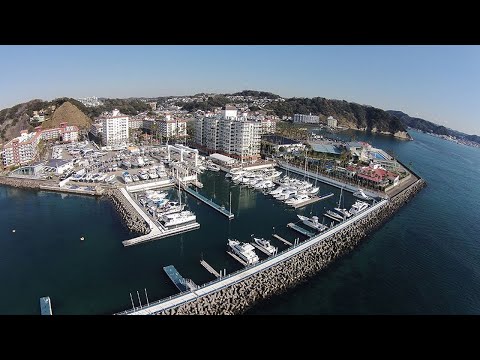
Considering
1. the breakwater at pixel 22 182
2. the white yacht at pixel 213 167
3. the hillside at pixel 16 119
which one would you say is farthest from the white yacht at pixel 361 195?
the hillside at pixel 16 119

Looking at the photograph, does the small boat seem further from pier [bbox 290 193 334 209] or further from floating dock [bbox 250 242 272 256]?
floating dock [bbox 250 242 272 256]

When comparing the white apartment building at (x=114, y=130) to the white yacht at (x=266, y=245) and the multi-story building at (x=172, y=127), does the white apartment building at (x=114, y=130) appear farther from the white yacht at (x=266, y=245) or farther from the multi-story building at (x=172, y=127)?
the white yacht at (x=266, y=245)

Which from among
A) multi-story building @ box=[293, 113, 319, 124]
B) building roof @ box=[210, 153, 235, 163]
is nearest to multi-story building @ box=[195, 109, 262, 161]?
building roof @ box=[210, 153, 235, 163]

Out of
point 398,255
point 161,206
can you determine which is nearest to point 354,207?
point 398,255

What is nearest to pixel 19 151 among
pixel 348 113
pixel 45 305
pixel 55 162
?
pixel 55 162

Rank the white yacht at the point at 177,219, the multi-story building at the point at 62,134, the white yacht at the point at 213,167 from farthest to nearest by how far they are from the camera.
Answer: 1. the multi-story building at the point at 62,134
2. the white yacht at the point at 213,167
3. the white yacht at the point at 177,219
